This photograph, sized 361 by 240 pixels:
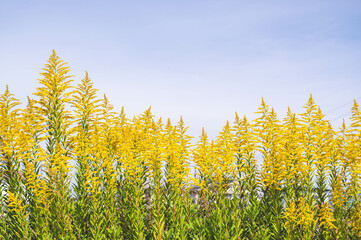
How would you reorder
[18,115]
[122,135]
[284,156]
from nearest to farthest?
1. [284,156]
2. [18,115]
3. [122,135]

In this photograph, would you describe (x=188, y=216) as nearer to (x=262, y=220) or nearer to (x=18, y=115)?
(x=262, y=220)

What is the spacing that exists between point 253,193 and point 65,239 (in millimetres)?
5549

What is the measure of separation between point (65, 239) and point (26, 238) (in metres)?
1.15

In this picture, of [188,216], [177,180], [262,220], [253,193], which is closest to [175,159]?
[177,180]

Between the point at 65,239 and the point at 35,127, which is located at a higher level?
the point at 35,127

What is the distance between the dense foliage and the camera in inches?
322

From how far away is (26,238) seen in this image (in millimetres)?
8211

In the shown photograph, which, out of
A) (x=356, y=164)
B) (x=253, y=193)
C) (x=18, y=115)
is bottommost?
(x=253, y=193)

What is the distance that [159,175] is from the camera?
30.1 ft

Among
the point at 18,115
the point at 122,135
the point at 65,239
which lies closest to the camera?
the point at 65,239

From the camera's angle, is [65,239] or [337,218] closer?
[65,239]

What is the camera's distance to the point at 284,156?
8891 millimetres

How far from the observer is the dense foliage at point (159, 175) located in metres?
8.18

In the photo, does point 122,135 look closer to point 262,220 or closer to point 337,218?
point 262,220
